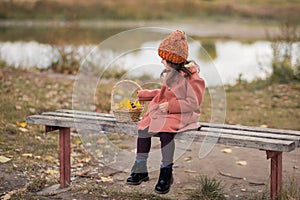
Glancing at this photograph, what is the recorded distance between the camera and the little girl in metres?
4.89

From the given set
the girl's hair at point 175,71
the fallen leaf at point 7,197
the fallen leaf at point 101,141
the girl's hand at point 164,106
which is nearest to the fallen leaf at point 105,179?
the fallen leaf at point 7,197

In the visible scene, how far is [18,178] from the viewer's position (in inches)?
224

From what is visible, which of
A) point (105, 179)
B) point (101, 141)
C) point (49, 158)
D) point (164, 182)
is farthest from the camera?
point (101, 141)

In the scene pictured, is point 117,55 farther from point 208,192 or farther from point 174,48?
point 208,192


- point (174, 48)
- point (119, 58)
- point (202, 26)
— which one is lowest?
point (174, 48)

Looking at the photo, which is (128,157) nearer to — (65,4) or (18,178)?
(18,178)

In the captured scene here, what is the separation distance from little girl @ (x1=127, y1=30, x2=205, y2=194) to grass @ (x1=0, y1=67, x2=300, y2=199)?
1.23 feet

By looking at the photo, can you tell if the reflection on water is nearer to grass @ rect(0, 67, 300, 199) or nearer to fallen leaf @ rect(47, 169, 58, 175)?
grass @ rect(0, 67, 300, 199)

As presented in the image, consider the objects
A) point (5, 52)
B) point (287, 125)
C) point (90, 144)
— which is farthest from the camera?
point (5, 52)

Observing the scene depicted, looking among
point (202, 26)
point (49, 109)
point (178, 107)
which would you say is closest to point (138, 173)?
point (178, 107)

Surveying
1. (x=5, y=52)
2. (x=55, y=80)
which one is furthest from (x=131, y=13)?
(x=55, y=80)

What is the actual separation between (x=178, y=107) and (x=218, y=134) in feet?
1.27

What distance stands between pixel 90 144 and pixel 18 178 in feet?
5.21

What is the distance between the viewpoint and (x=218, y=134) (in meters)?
4.84
